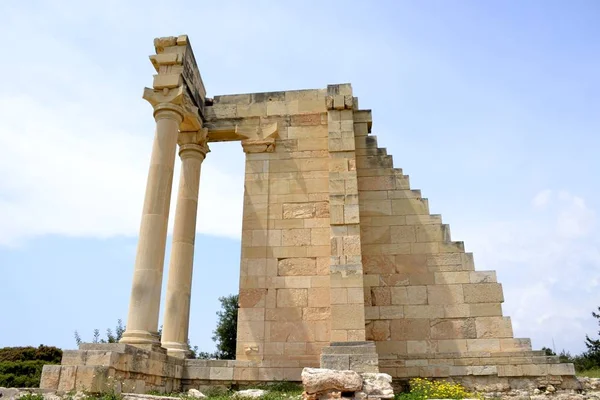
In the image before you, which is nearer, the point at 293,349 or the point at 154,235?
the point at 154,235

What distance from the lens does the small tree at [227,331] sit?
31266 mm

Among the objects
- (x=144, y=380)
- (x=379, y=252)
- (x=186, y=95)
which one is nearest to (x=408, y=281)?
(x=379, y=252)

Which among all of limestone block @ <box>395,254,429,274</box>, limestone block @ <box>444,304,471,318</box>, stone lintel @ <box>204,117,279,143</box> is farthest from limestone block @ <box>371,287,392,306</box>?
stone lintel @ <box>204,117,279,143</box>

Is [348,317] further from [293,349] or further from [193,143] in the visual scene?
[193,143]

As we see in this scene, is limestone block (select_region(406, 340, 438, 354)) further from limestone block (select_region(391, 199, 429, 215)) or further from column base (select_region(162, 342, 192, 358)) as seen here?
column base (select_region(162, 342, 192, 358))

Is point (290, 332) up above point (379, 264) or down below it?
below

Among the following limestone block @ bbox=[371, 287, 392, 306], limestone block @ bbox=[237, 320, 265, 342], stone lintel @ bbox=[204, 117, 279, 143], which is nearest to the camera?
limestone block @ bbox=[237, 320, 265, 342]

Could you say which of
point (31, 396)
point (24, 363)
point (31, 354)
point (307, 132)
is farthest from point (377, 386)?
point (31, 354)

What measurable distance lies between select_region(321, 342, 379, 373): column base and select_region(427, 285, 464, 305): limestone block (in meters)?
3.44

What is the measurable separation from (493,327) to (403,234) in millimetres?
3826

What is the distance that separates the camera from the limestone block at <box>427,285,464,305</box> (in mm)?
15156

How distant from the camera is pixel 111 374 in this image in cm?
1052

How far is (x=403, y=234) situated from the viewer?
52.9ft

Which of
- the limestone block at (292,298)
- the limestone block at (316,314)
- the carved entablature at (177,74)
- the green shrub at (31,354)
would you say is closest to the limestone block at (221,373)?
the limestone block at (292,298)
